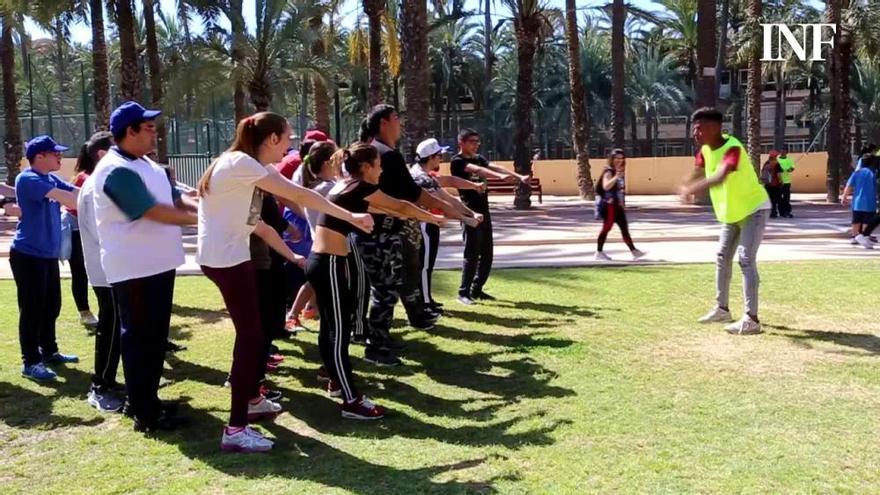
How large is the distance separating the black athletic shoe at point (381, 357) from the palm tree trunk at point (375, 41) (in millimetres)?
16171

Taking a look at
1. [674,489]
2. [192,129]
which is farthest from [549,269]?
[192,129]

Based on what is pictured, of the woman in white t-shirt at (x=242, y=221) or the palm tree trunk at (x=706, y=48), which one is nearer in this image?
the woman in white t-shirt at (x=242, y=221)

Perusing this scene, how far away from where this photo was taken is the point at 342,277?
5.01m

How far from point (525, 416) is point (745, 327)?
2.89 m

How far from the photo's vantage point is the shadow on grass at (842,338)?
6.50 m

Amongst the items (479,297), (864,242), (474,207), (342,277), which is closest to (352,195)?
(342,277)

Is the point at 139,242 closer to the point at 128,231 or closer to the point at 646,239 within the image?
the point at 128,231

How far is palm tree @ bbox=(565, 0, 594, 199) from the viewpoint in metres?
25.9

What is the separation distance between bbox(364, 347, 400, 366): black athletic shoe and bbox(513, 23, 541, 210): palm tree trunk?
1808 cm

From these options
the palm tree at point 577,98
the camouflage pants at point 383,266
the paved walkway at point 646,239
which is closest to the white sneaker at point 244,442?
the camouflage pants at point 383,266

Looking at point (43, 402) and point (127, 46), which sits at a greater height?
point (127, 46)

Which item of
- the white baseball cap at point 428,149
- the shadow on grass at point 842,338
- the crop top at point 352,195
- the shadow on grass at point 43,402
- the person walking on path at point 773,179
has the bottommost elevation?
the shadow on grass at point 842,338

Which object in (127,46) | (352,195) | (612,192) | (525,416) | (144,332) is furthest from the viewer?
(127,46)

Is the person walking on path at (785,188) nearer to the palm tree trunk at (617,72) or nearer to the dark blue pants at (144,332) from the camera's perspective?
the palm tree trunk at (617,72)
